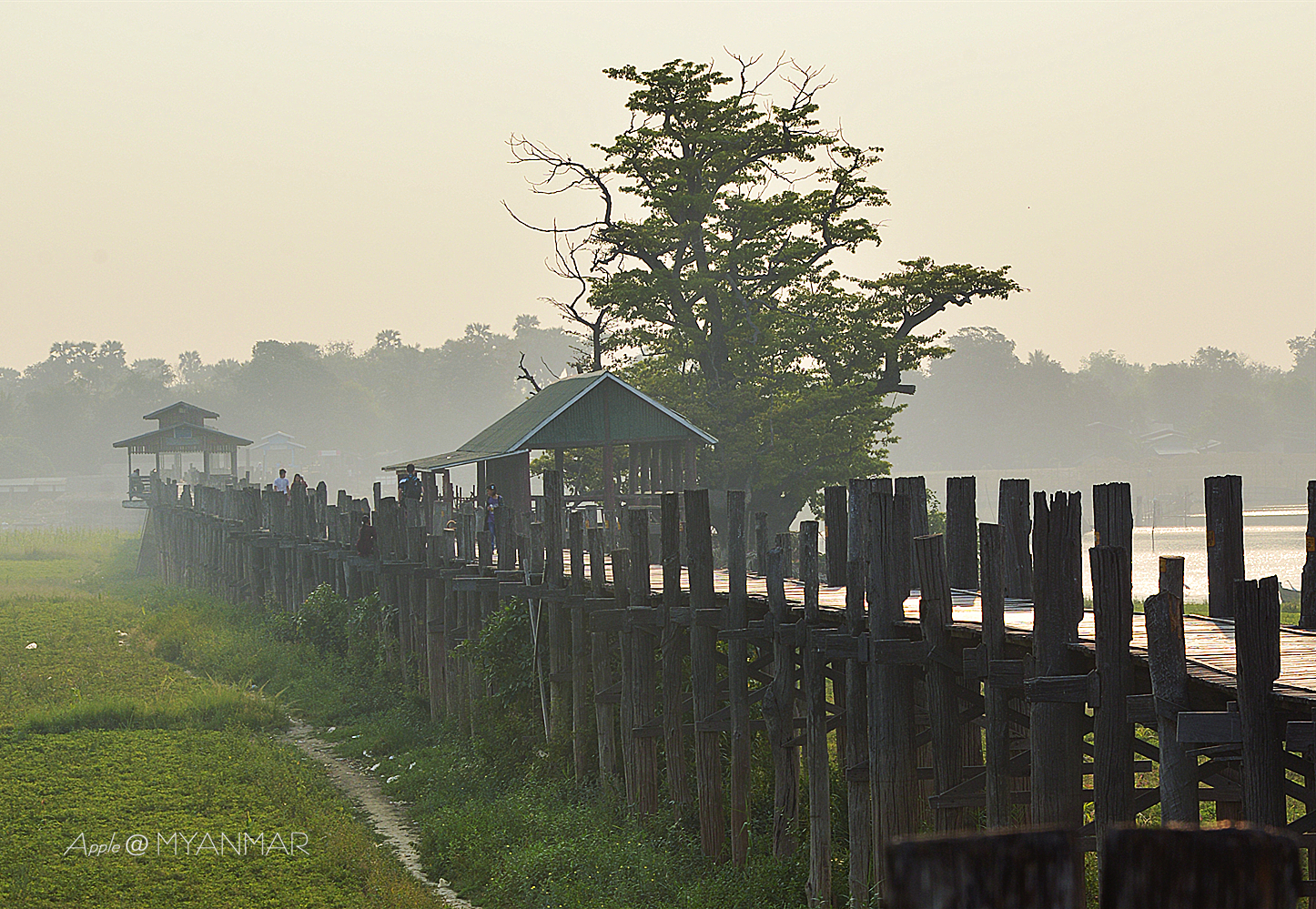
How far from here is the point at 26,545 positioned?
60.8 m

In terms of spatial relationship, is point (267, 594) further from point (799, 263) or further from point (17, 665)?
point (799, 263)

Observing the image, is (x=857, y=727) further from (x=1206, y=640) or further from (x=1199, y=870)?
(x=1199, y=870)

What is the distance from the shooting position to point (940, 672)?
902 cm

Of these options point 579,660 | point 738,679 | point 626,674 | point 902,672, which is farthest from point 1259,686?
point 579,660

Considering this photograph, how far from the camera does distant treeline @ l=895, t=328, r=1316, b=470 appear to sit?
395 ft

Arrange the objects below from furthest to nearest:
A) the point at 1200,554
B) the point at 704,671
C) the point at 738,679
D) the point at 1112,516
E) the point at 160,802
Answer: the point at 1200,554, the point at 160,802, the point at 704,671, the point at 738,679, the point at 1112,516

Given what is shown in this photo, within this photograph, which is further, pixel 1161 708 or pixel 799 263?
pixel 799 263

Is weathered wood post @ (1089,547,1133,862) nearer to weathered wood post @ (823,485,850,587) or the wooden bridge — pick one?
the wooden bridge

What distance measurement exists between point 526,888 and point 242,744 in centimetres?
674

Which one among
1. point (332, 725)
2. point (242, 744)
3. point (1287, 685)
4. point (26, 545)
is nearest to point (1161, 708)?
point (1287, 685)

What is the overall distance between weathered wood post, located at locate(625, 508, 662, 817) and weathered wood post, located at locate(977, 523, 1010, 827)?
219 inches

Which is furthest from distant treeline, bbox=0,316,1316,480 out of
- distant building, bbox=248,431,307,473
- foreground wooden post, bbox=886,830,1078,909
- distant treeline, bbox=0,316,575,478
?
foreground wooden post, bbox=886,830,1078,909

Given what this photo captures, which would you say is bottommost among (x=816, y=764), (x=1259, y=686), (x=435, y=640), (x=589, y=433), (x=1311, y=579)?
(x=435, y=640)

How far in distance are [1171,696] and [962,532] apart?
4201 mm
